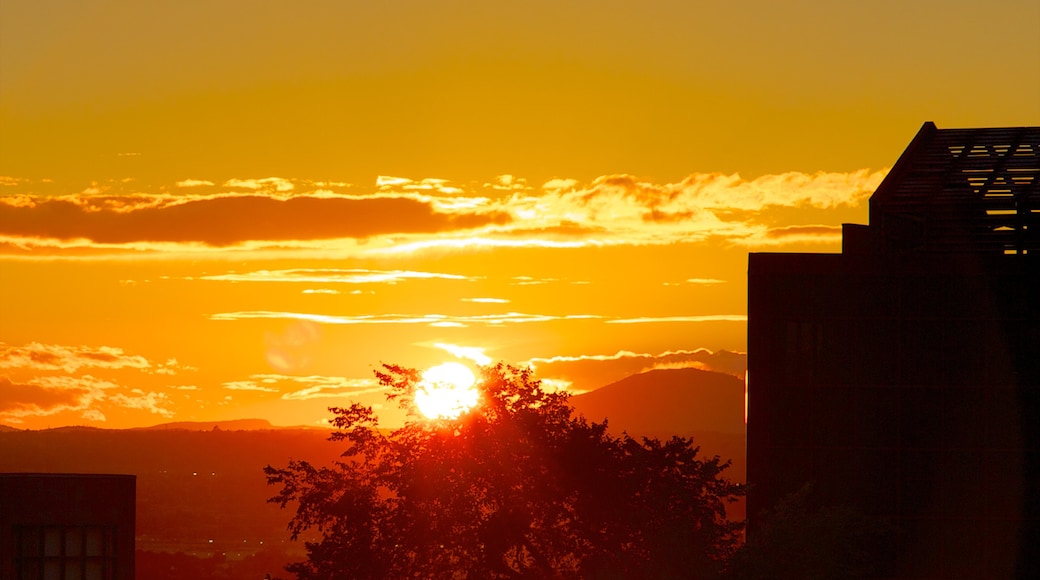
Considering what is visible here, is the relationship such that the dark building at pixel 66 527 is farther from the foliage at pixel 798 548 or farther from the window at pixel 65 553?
the foliage at pixel 798 548

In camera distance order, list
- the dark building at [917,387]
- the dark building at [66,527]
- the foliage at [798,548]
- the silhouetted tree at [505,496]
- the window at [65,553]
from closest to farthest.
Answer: the foliage at [798,548]
the silhouetted tree at [505,496]
the dark building at [917,387]
the dark building at [66,527]
the window at [65,553]

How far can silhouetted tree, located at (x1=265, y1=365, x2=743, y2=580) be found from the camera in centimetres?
4716

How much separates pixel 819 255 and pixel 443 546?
1905cm

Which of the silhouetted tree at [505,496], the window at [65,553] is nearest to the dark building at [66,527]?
the window at [65,553]

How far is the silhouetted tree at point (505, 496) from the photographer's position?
4716 centimetres

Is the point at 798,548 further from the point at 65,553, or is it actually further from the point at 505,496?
the point at 65,553

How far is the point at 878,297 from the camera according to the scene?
56.5 meters

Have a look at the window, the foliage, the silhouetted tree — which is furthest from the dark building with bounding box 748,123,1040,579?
the window

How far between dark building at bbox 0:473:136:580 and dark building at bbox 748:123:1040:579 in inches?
1216

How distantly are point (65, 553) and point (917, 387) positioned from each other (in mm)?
39280

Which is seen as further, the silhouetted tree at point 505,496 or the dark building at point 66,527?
the dark building at point 66,527

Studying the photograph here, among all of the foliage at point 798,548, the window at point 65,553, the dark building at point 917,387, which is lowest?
the window at point 65,553

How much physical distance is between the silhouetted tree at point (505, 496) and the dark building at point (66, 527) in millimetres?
21032

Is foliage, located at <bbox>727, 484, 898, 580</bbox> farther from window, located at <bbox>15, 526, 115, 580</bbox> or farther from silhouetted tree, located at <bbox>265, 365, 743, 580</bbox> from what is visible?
window, located at <bbox>15, 526, 115, 580</bbox>
